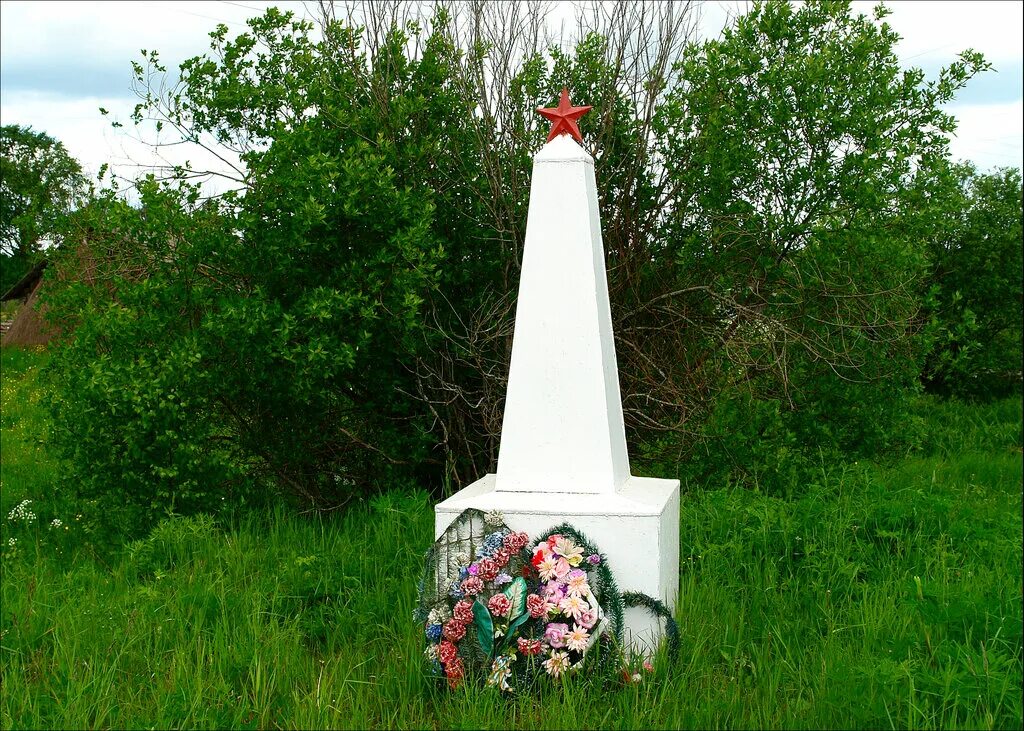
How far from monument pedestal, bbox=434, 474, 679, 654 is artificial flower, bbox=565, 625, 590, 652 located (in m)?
0.33

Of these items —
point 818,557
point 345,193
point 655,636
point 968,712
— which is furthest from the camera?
point 345,193

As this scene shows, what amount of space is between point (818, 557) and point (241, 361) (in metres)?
3.67

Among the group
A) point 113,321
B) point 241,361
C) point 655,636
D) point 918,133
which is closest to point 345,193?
point 241,361

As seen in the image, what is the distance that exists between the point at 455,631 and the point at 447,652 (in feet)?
0.28

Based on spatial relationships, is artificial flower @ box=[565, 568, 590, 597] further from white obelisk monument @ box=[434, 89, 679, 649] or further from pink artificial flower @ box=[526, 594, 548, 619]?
white obelisk monument @ box=[434, 89, 679, 649]

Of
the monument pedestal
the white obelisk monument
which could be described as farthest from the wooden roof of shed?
the monument pedestal

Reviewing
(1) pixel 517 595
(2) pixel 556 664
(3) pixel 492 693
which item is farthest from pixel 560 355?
(3) pixel 492 693

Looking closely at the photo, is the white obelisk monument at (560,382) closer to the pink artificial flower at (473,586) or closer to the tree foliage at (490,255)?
the pink artificial flower at (473,586)

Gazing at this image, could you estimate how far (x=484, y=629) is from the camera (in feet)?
12.8

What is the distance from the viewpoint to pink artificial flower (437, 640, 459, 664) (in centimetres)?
388

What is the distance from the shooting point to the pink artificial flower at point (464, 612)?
12.9ft

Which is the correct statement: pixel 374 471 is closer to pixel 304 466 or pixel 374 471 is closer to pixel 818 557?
pixel 304 466

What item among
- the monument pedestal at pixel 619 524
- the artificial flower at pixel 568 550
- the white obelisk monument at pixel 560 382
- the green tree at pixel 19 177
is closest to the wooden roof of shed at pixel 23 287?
the green tree at pixel 19 177

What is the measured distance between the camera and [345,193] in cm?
601
